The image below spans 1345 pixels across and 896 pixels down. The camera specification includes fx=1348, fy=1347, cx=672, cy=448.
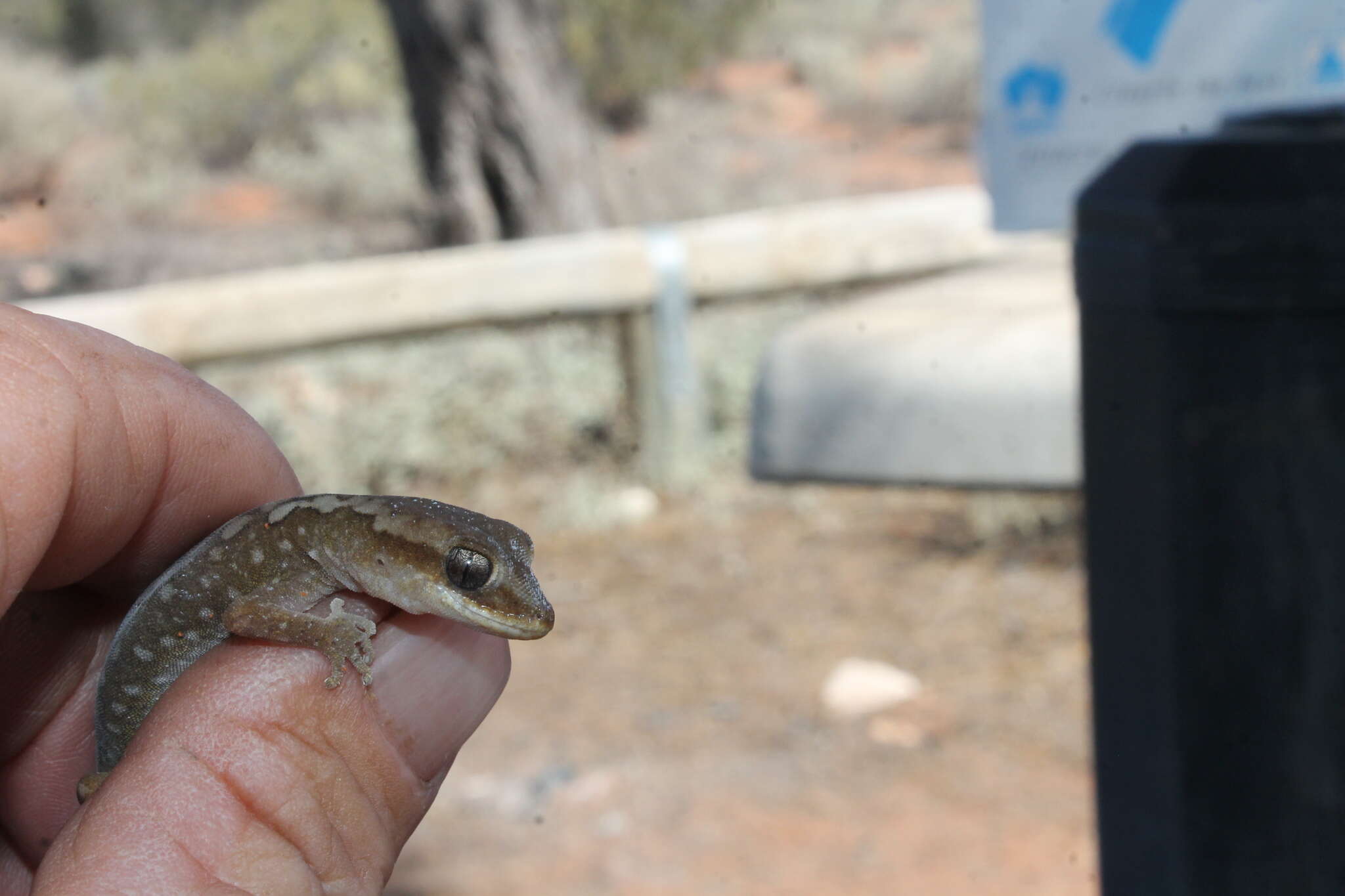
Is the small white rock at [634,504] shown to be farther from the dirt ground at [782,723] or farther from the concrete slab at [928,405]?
the concrete slab at [928,405]

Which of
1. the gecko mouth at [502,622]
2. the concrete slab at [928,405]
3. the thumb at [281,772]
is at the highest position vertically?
the gecko mouth at [502,622]

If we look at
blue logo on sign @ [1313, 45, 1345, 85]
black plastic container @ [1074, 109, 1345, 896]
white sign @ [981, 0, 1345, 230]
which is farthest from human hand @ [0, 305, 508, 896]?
blue logo on sign @ [1313, 45, 1345, 85]

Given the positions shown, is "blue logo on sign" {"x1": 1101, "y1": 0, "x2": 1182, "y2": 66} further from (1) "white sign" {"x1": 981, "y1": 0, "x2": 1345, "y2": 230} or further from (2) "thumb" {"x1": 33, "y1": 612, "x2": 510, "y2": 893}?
(2) "thumb" {"x1": 33, "y1": 612, "x2": 510, "y2": 893}

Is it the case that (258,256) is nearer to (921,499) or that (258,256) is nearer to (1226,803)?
(921,499)

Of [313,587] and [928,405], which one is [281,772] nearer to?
[313,587]

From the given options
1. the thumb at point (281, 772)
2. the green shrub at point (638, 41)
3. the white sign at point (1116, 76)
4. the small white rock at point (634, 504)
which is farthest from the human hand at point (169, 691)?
the green shrub at point (638, 41)

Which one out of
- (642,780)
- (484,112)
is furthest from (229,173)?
(642,780)

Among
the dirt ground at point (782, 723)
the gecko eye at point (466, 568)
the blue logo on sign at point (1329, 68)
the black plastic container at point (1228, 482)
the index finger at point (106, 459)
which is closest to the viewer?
A: the index finger at point (106, 459)

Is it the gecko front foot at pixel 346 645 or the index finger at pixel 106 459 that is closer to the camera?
the index finger at pixel 106 459
